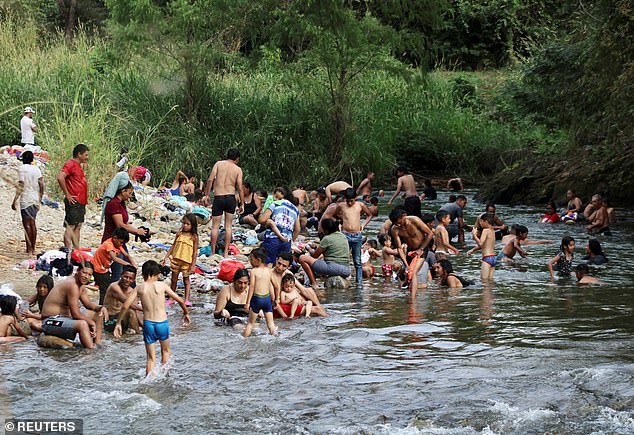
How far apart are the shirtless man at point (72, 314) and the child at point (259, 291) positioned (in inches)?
66.0

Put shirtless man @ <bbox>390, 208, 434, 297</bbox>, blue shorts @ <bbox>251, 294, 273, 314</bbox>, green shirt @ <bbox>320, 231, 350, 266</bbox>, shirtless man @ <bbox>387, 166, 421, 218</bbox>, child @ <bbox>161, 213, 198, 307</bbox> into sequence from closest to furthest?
blue shorts @ <bbox>251, 294, 273, 314</bbox> → child @ <bbox>161, 213, 198, 307</bbox> → shirtless man @ <bbox>390, 208, 434, 297</bbox> → green shirt @ <bbox>320, 231, 350, 266</bbox> → shirtless man @ <bbox>387, 166, 421, 218</bbox>

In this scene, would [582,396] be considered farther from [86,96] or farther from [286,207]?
[86,96]

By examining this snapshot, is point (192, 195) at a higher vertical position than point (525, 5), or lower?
lower


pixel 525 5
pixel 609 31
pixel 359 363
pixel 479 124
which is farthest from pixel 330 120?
pixel 359 363

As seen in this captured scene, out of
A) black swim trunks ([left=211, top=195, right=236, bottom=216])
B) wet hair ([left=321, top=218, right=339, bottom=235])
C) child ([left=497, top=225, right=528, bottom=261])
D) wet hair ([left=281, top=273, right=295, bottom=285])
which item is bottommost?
wet hair ([left=281, top=273, right=295, bottom=285])

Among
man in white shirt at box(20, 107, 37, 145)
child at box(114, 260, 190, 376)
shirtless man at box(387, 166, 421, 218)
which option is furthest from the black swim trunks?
man in white shirt at box(20, 107, 37, 145)

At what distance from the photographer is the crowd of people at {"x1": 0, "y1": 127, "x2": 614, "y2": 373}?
10.7 meters

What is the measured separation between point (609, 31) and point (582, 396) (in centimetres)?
1135

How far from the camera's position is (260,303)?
36.1ft

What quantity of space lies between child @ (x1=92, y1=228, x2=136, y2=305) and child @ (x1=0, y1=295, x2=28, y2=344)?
1130mm

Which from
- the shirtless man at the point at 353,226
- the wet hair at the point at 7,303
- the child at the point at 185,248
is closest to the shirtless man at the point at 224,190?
the shirtless man at the point at 353,226

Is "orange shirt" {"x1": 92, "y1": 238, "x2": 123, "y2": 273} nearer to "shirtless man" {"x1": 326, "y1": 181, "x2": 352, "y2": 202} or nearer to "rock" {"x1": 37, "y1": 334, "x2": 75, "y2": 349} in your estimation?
"rock" {"x1": 37, "y1": 334, "x2": 75, "y2": 349}

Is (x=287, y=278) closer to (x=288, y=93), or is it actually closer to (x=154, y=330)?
(x=154, y=330)

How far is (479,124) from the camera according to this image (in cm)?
3497
